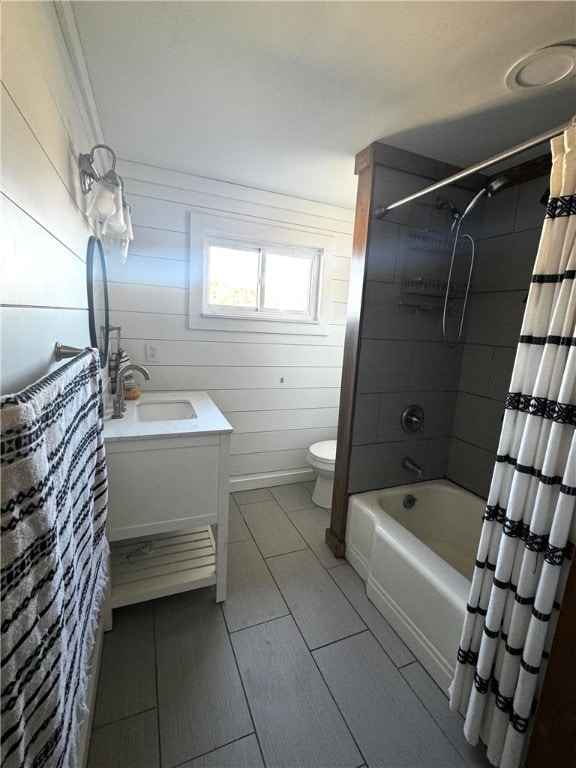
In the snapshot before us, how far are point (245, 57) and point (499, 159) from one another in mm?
952

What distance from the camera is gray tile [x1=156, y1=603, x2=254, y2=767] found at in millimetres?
1087

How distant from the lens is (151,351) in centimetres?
220

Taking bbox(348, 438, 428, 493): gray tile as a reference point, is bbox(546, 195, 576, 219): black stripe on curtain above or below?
above

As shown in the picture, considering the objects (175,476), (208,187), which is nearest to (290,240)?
(208,187)

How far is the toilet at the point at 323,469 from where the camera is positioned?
2355 millimetres

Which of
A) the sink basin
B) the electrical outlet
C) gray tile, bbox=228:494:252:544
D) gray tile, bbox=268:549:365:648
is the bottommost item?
gray tile, bbox=268:549:365:648

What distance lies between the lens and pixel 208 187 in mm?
2139

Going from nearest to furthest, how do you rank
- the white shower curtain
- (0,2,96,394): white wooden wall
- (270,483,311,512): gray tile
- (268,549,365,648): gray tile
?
(0,2,96,394): white wooden wall → the white shower curtain → (268,549,365,648): gray tile → (270,483,311,512): gray tile

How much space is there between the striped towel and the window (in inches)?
68.7

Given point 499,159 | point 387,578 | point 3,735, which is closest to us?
point 3,735

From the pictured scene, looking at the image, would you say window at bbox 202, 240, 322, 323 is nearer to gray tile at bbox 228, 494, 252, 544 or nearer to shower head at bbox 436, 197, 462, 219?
shower head at bbox 436, 197, 462, 219

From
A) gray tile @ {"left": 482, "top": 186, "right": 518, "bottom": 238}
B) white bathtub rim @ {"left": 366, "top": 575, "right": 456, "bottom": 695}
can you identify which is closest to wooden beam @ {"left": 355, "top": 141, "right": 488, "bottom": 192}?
gray tile @ {"left": 482, "top": 186, "right": 518, "bottom": 238}

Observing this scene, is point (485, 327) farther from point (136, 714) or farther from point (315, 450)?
point (136, 714)

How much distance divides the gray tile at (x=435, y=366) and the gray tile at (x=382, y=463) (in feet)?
1.22
